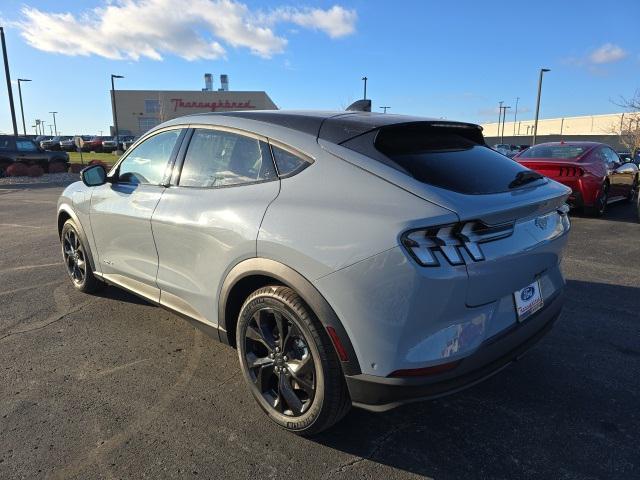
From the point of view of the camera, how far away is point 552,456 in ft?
7.73

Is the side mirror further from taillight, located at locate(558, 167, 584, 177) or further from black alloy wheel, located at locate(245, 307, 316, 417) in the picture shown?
taillight, located at locate(558, 167, 584, 177)

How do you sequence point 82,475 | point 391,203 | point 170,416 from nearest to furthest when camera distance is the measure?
point 391,203, point 82,475, point 170,416

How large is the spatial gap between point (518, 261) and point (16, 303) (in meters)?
4.60

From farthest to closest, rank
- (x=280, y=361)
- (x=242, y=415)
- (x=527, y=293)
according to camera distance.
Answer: (x=242, y=415) → (x=280, y=361) → (x=527, y=293)

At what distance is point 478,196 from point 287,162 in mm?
1021

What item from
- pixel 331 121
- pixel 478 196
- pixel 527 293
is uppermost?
pixel 331 121

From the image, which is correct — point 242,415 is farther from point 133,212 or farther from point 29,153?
point 29,153

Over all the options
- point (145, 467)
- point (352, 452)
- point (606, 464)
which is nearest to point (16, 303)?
point (145, 467)

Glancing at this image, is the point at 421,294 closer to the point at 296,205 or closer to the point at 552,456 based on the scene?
the point at 296,205

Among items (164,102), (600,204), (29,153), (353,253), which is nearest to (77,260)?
(353,253)


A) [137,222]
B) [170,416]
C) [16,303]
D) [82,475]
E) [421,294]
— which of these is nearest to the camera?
[421,294]

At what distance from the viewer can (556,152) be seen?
9391mm

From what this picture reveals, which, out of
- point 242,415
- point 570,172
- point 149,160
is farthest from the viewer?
point 570,172

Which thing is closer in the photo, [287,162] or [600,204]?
[287,162]
